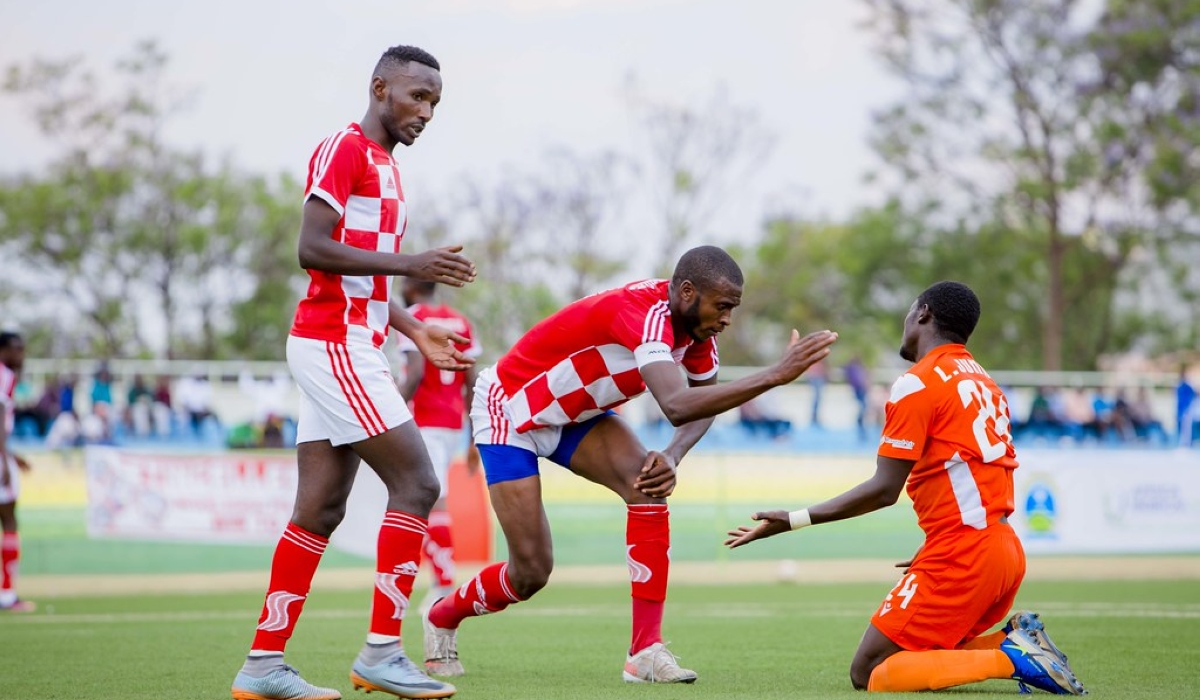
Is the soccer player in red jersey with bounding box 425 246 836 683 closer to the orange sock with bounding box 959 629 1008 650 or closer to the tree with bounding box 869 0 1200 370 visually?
the orange sock with bounding box 959 629 1008 650

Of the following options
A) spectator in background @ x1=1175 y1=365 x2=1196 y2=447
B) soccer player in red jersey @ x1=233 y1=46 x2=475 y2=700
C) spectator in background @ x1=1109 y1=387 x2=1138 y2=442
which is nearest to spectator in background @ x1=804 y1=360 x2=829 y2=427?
spectator in background @ x1=1109 y1=387 x2=1138 y2=442

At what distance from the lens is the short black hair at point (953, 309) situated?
6.26 m

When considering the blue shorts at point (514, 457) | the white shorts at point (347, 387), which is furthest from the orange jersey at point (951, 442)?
the white shorts at point (347, 387)

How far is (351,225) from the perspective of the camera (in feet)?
19.0

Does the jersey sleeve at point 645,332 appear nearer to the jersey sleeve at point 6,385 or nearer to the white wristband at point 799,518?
the white wristband at point 799,518

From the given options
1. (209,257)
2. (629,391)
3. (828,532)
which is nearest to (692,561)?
(828,532)

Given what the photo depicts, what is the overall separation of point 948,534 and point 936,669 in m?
0.58

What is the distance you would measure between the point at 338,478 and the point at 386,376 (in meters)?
0.51

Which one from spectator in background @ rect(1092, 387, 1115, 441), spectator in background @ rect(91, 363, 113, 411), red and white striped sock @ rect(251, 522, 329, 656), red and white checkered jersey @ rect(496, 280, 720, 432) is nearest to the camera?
red and white striped sock @ rect(251, 522, 329, 656)

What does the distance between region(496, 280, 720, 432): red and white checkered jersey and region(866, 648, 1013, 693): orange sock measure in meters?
1.65

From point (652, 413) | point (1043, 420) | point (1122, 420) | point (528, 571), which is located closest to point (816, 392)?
point (652, 413)

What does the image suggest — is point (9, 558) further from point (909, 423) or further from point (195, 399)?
point (195, 399)

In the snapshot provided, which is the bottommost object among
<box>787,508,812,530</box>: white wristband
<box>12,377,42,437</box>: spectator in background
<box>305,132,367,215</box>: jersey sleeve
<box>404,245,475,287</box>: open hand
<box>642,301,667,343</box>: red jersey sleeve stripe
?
<box>12,377,42,437</box>: spectator in background

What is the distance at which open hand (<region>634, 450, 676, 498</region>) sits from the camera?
6.28 m
